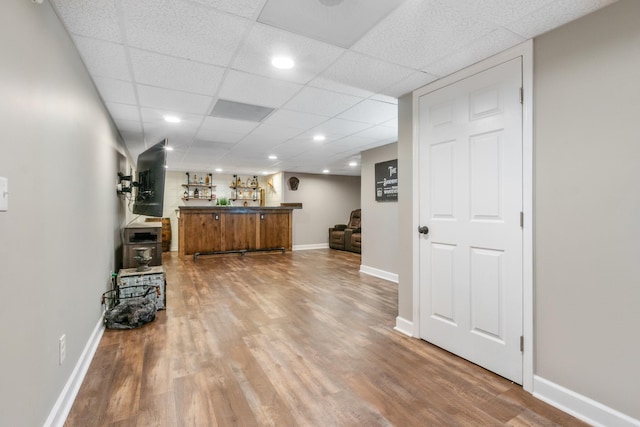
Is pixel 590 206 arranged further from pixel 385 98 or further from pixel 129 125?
pixel 129 125

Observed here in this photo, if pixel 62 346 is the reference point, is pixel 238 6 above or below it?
above

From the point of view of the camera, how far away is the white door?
2.03m

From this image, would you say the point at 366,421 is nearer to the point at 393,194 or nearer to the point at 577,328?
the point at 577,328

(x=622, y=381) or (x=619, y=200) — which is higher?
(x=619, y=200)

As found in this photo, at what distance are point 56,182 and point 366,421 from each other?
214 centimetres

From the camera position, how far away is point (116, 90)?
2779 mm

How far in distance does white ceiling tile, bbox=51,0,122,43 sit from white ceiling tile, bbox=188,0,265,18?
0.54 m

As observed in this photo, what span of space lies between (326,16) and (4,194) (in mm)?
1714

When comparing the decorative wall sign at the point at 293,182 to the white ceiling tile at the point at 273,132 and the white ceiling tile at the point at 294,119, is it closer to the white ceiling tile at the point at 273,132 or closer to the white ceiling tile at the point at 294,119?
the white ceiling tile at the point at 273,132

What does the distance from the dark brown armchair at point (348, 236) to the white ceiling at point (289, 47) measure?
4.50 meters

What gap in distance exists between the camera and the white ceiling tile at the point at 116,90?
2592 millimetres

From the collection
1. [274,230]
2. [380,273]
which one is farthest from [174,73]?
[274,230]

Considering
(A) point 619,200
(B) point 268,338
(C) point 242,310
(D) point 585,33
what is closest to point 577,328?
(A) point 619,200

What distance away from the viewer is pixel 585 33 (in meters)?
1.70
